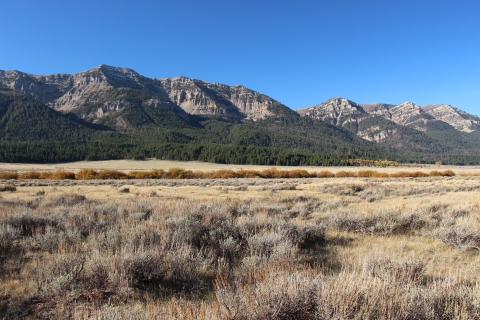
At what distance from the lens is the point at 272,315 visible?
2.42m

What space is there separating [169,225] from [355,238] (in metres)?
5.12


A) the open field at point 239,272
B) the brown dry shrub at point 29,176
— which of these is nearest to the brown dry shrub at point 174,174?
the brown dry shrub at point 29,176

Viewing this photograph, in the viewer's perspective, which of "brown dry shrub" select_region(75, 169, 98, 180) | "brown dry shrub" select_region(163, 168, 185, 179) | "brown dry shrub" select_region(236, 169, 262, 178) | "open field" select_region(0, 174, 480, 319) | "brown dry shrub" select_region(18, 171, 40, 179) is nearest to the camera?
"open field" select_region(0, 174, 480, 319)

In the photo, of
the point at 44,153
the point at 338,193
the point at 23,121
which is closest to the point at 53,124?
the point at 23,121

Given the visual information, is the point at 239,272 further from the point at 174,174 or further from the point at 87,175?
the point at 87,175

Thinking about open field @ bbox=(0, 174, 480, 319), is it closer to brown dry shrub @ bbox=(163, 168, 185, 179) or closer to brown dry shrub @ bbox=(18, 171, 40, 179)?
brown dry shrub @ bbox=(163, 168, 185, 179)

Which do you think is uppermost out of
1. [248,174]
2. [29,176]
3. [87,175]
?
[248,174]

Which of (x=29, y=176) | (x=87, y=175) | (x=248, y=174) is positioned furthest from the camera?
(x=248, y=174)

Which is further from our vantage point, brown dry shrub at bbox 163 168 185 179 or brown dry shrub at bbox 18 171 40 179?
brown dry shrub at bbox 163 168 185 179

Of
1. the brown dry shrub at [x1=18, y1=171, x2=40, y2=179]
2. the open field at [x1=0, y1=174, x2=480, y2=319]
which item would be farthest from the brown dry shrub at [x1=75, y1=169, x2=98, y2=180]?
the open field at [x1=0, y1=174, x2=480, y2=319]

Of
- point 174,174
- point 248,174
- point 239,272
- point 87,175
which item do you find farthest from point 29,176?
point 239,272

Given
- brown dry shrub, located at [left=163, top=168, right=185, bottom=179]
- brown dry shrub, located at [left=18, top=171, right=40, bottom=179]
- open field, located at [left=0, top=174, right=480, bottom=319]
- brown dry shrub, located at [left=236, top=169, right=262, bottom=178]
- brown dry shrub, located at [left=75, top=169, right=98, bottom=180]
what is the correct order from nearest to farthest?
open field, located at [left=0, top=174, right=480, bottom=319] < brown dry shrub, located at [left=18, top=171, right=40, bottom=179] < brown dry shrub, located at [left=75, top=169, right=98, bottom=180] < brown dry shrub, located at [left=163, top=168, right=185, bottom=179] < brown dry shrub, located at [left=236, top=169, right=262, bottom=178]

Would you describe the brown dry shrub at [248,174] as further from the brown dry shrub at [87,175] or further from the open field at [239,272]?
the open field at [239,272]

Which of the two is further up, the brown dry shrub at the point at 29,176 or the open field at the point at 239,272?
the open field at the point at 239,272
